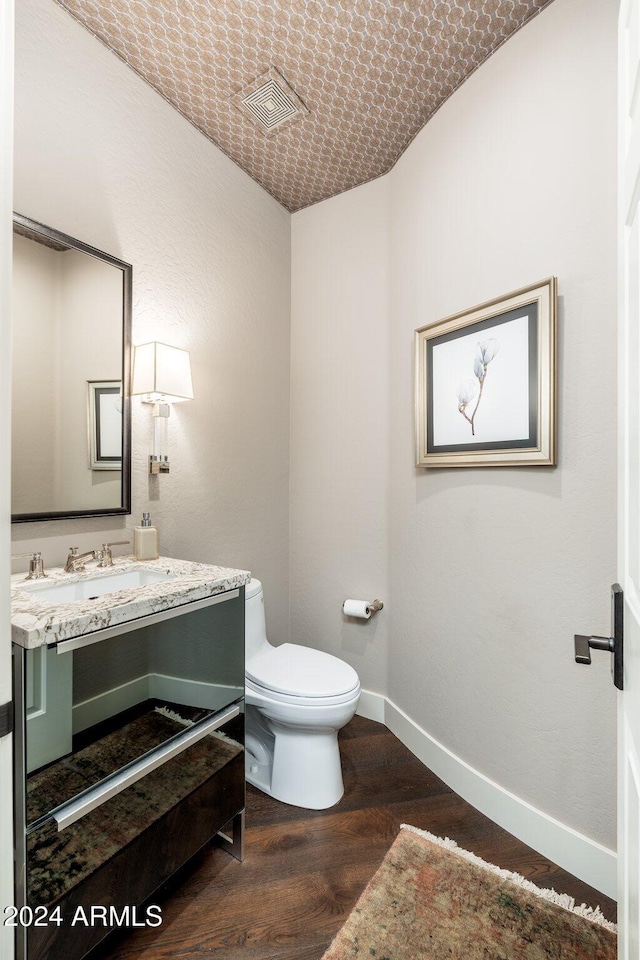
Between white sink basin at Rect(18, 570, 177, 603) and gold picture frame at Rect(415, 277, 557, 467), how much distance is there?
1.18 metres

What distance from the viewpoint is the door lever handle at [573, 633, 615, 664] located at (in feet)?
2.59

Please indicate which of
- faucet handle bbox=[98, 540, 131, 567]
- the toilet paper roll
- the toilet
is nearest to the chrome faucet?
faucet handle bbox=[98, 540, 131, 567]

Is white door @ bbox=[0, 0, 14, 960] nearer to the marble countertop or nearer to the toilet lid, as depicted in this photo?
the marble countertop

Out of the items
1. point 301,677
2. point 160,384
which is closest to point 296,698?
point 301,677

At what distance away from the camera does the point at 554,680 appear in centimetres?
143

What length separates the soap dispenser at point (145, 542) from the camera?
1.61 meters

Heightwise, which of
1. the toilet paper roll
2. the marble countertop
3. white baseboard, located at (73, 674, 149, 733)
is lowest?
the toilet paper roll

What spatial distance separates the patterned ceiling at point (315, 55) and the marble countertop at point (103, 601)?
1.86 metres

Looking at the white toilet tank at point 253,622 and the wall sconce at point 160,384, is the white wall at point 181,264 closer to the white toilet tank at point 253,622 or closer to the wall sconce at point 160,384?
the wall sconce at point 160,384

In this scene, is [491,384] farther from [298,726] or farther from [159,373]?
[298,726]

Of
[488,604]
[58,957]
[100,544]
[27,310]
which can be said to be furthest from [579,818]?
[27,310]

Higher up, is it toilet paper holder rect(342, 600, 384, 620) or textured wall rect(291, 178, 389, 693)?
textured wall rect(291, 178, 389, 693)

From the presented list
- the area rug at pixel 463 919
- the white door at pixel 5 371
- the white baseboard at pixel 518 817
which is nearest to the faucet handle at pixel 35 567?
the white door at pixel 5 371

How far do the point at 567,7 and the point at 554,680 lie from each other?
6.93 ft
